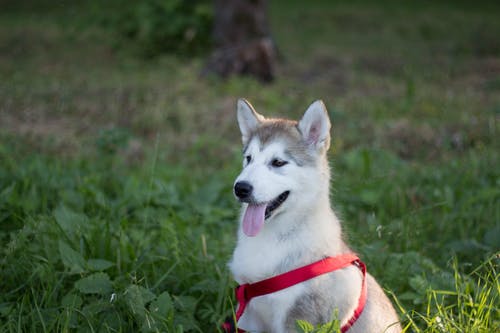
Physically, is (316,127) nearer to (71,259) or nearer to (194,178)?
(71,259)

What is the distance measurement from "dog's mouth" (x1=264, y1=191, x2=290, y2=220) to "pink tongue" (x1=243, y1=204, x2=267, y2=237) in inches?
1.0

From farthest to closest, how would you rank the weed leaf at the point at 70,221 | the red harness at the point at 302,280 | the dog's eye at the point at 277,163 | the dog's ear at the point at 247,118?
1. the weed leaf at the point at 70,221
2. the dog's ear at the point at 247,118
3. the dog's eye at the point at 277,163
4. the red harness at the point at 302,280

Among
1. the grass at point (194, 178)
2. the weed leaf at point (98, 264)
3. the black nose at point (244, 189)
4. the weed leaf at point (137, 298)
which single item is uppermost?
→ the black nose at point (244, 189)

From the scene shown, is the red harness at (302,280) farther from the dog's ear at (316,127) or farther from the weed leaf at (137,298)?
the dog's ear at (316,127)

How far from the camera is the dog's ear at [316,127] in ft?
10.1

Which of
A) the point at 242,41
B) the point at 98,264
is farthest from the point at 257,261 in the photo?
the point at 242,41

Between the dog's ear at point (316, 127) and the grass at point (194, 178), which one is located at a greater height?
the dog's ear at point (316, 127)

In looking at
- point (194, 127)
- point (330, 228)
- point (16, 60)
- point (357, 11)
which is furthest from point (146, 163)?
point (357, 11)

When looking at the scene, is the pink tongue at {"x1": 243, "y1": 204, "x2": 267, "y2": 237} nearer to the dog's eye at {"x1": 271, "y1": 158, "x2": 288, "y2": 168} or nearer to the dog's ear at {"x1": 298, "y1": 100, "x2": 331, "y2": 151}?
the dog's eye at {"x1": 271, "y1": 158, "x2": 288, "y2": 168}

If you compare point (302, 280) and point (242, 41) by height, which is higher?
point (302, 280)

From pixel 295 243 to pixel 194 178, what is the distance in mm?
2956

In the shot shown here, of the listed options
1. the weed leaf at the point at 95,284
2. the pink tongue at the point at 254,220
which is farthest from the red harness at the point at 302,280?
the weed leaf at the point at 95,284

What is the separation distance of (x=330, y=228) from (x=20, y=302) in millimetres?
1962

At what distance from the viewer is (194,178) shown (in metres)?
5.70
